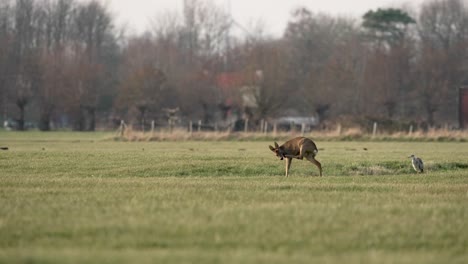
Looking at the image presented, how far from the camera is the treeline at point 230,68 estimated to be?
92.0 metres

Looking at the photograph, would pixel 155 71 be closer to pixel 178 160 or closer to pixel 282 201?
pixel 178 160

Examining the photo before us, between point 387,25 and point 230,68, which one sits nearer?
point 387,25

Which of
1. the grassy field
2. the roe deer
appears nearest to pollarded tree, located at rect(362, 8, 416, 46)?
the roe deer

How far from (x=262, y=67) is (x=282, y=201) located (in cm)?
6751

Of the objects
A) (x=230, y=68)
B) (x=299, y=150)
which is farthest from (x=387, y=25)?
(x=299, y=150)

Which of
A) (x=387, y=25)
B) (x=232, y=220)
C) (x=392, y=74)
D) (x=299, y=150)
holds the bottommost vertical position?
(x=232, y=220)

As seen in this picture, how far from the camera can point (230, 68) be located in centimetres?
11588

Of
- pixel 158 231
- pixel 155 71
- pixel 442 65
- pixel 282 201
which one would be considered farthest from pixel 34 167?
pixel 442 65

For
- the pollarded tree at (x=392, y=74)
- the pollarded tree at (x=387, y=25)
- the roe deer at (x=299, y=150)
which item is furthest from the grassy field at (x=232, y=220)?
the pollarded tree at (x=387, y=25)

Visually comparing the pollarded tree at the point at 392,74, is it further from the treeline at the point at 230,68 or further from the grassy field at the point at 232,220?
the grassy field at the point at 232,220

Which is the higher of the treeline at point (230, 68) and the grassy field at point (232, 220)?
the treeline at point (230, 68)

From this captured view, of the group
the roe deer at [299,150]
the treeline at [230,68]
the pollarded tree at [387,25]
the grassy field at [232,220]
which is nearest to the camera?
the grassy field at [232,220]

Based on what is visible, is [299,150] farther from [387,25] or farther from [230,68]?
[230,68]

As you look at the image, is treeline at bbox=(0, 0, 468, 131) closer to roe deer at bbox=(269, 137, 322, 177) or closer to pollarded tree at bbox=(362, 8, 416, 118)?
pollarded tree at bbox=(362, 8, 416, 118)
